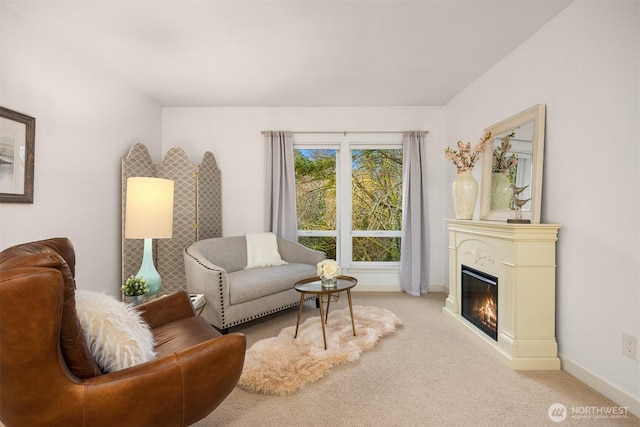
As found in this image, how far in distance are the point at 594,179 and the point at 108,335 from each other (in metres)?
2.76

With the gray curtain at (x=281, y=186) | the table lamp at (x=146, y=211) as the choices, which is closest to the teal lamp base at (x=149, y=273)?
the table lamp at (x=146, y=211)

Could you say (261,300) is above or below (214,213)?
below

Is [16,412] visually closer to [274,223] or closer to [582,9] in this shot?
[274,223]

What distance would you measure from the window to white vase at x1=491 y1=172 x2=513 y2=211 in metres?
1.51

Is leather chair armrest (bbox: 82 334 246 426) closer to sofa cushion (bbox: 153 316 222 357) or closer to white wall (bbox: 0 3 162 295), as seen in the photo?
sofa cushion (bbox: 153 316 222 357)

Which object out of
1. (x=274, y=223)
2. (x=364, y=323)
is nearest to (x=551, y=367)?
(x=364, y=323)

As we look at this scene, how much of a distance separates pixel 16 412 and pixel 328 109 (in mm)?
4028

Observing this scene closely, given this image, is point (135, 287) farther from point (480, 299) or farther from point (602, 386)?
point (602, 386)

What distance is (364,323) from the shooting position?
3.00m

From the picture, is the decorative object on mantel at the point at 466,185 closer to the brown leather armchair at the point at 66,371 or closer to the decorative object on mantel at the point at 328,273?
the decorative object on mantel at the point at 328,273

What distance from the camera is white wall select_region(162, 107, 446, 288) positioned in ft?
13.9

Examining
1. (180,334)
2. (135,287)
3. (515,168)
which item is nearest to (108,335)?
(180,334)

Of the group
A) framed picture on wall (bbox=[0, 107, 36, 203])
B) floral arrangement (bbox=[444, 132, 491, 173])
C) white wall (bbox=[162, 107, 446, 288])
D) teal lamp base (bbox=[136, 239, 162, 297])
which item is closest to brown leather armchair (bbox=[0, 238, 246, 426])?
teal lamp base (bbox=[136, 239, 162, 297])

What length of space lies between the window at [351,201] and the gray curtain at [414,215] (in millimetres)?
211
